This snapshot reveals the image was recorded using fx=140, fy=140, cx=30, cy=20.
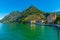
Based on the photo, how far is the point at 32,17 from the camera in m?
199

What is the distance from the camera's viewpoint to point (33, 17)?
653 ft

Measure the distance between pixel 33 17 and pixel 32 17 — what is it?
148cm
